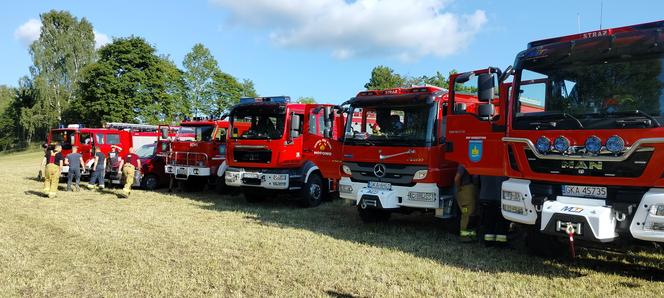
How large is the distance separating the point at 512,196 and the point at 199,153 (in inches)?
381

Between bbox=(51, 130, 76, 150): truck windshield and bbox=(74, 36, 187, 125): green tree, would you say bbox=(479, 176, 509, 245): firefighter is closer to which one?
bbox=(51, 130, 76, 150): truck windshield

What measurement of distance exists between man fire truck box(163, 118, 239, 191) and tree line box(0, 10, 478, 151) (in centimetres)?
2776

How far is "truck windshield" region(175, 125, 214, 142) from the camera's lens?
13930mm

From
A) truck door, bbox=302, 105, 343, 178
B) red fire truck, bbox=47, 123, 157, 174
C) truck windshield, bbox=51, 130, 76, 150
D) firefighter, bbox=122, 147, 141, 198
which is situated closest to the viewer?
truck door, bbox=302, 105, 343, 178

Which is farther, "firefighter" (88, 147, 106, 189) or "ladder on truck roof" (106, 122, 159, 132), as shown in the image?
"ladder on truck roof" (106, 122, 159, 132)

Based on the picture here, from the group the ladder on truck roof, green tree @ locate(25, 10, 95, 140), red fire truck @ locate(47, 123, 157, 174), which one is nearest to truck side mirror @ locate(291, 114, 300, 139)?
red fire truck @ locate(47, 123, 157, 174)

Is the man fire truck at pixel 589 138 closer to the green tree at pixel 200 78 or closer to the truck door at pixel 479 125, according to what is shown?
the truck door at pixel 479 125

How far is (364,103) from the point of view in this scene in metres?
8.59

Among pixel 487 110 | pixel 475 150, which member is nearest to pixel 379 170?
pixel 475 150

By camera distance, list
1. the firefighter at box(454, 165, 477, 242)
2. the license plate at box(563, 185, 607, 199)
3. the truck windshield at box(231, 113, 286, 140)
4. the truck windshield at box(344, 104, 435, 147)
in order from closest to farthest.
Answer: the license plate at box(563, 185, 607, 199)
the firefighter at box(454, 165, 477, 242)
the truck windshield at box(344, 104, 435, 147)
the truck windshield at box(231, 113, 286, 140)

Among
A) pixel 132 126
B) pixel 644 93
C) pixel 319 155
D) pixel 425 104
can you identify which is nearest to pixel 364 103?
pixel 425 104

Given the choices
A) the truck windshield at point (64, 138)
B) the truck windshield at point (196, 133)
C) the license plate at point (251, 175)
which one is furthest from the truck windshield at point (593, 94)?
the truck windshield at point (64, 138)

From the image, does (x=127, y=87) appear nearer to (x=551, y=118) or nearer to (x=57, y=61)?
(x=57, y=61)

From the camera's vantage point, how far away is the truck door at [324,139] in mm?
9852
